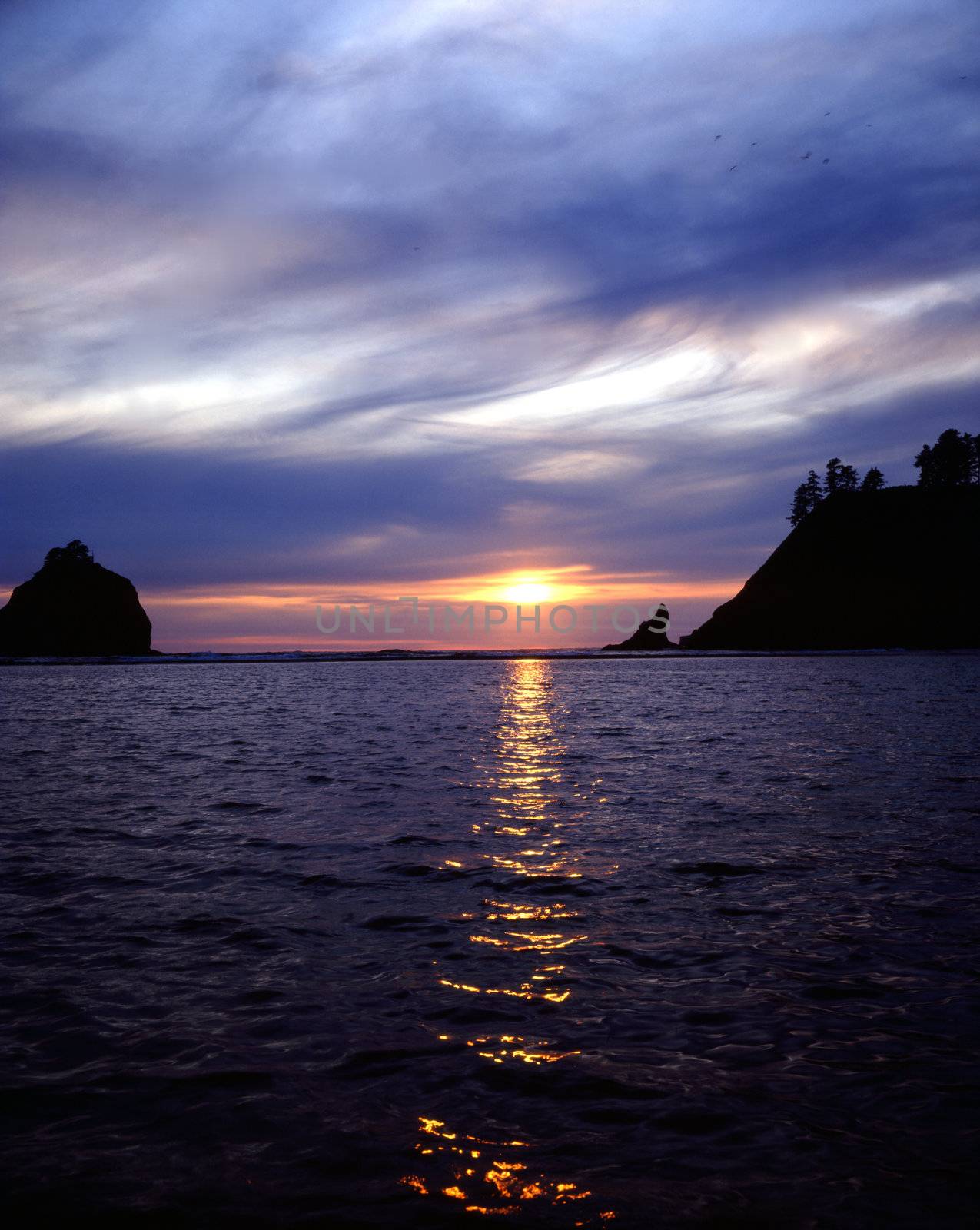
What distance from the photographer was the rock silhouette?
582 feet

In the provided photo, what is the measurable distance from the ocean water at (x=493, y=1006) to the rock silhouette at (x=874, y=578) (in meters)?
176

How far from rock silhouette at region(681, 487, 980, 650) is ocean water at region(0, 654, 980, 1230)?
17602cm

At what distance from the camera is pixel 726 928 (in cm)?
987

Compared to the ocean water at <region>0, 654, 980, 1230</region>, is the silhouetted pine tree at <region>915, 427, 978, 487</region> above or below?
above

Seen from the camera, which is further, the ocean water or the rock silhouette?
the rock silhouette

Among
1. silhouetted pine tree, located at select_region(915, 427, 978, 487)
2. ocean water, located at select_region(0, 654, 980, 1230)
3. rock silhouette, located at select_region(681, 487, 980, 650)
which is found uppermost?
silhouetted pine tree, located at select_region(915, 427, 978, 487)

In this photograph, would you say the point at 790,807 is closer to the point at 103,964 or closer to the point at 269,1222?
the point at 103,964

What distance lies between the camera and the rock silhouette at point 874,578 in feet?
582

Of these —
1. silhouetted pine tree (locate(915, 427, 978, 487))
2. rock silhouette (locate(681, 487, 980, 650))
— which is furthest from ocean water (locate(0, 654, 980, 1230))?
silhouetted pine tree (locate(915, 427, 978, 487))

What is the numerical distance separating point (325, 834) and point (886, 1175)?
37.6 feet

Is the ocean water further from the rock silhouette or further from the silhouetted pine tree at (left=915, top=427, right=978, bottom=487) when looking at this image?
the silhouetted pine tree at (left=915, top=427, right=978, bottom=487)

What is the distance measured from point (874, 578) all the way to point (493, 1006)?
639 feet

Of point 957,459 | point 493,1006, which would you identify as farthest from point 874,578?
point 493,1006

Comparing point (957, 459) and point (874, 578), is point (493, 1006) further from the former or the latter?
point (957, 459)
